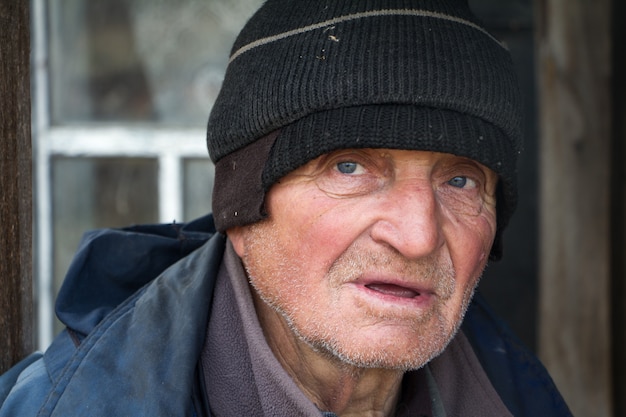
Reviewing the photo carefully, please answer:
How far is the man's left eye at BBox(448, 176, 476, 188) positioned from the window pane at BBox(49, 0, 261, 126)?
1588mm

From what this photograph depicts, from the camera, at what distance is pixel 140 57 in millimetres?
3322

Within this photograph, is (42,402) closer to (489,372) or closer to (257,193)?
(257,193)

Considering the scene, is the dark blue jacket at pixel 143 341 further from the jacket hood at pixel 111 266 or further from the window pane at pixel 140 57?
the window pane at pixel 140 57

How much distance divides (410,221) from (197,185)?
1.77 meters

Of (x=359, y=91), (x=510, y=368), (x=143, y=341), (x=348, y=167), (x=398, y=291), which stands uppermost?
(x=359, y=91)

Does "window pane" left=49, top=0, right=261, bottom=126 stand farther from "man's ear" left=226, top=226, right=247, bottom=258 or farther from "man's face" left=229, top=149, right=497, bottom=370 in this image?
"man's face" left=229, top=149, right=497, bottom=370

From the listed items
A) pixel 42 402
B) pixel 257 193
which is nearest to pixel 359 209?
pixel 257 193

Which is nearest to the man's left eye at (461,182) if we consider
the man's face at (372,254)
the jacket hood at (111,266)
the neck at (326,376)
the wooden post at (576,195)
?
the man's face at (372,254)

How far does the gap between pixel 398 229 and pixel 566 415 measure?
29.1 inches

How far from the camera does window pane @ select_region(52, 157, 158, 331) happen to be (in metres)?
3.34

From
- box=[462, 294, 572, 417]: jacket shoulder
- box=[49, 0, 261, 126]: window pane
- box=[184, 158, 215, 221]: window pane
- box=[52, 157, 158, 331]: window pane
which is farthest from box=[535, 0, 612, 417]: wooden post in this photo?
box=[52, 157, 158, 331]: window pane

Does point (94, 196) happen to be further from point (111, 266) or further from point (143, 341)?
point (143, 341)

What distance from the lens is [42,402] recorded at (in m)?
1.69

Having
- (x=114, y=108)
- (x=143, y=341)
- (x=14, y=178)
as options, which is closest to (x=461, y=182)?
(x=143, y=341)
